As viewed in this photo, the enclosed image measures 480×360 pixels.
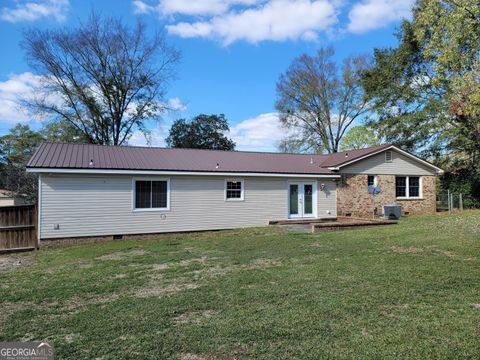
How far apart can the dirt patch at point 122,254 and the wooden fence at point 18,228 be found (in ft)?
13.3

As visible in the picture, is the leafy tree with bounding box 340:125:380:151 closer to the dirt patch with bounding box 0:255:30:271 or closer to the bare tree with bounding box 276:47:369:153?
the bare tree with bounding box 276:47:369:153

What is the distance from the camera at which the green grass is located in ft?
12.0

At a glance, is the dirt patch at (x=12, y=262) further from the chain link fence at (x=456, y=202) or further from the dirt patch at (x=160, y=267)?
the chain link fence at (x=456, y=202)

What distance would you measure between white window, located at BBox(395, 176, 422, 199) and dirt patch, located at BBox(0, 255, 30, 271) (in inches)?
715

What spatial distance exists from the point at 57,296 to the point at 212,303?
8.94 feet

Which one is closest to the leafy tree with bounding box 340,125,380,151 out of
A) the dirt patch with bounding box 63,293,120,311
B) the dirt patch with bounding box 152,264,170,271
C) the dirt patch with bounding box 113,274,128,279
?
the dirt patch with bounding box 152,264,170,271

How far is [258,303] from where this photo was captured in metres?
4.99

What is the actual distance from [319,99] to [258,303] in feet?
120

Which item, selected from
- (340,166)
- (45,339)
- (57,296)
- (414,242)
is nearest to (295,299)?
(45,339)

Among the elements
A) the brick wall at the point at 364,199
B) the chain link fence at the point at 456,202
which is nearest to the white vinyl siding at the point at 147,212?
the brick wall at the point at 364,199

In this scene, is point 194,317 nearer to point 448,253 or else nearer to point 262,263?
point 262,263

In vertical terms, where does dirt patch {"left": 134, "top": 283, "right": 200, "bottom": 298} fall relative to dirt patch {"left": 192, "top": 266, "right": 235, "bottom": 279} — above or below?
below

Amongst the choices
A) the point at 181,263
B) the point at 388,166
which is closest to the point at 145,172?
the point at 181,263

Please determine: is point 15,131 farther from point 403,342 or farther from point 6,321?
point 403,342
